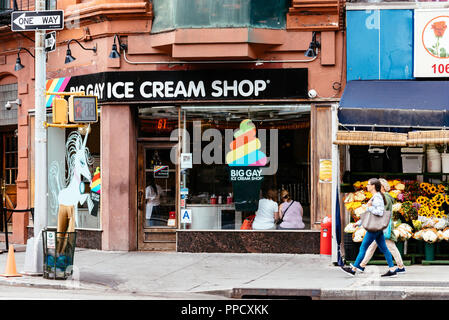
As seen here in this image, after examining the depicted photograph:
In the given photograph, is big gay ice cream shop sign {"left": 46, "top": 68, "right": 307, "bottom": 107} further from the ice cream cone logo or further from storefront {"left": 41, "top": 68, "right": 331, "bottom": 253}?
the ice cream cone logo

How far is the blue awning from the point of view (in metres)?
14.5

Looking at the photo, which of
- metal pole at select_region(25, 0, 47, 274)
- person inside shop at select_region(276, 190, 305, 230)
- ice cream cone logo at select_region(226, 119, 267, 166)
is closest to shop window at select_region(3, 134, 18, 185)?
ice cream cone logo at select_region(226, 119, 267, 166)

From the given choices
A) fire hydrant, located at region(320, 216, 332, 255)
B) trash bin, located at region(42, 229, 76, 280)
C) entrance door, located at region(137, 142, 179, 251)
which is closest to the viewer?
trash bin, located at region(42, 229, 76, 280)

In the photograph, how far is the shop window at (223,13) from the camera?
1559 cm

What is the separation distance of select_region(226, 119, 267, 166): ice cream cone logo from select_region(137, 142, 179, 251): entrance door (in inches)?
53.1

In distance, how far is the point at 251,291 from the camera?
452 inches

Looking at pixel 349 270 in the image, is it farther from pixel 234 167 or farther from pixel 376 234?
pixel 234 167

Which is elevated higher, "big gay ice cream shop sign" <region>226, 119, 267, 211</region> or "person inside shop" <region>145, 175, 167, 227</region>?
"big gay ice cream shop sign" <region>226, 119, 267, 211</region>

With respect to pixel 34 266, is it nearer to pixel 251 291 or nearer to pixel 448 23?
pixel 251 291

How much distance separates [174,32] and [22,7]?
191 inches

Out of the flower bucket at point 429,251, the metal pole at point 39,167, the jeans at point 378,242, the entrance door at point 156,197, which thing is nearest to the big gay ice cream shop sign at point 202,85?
the entrance door at point 156,197

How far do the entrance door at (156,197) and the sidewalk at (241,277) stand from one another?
0.88 m

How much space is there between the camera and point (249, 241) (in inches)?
628

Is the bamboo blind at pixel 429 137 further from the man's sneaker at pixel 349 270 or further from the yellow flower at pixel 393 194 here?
the man's sneaker at pixel 349 270
